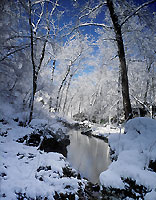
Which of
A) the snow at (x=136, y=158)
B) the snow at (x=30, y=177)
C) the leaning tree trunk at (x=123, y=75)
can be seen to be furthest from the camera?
the leaning tree trunk at (x=123, y=75)

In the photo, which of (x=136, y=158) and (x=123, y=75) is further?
(x=123, y=75)

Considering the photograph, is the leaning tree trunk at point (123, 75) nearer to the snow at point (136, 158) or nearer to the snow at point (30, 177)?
the snow at point (136, 158)

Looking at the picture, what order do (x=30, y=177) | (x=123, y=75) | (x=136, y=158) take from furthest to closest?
(x=123, y=75) → (x=136, y=158) → (x=30, y=177)

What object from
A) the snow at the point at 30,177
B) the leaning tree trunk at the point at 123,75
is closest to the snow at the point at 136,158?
the leaning tree trunk at the point at 123,75

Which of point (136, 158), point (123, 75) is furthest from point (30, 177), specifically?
point (123, 75)

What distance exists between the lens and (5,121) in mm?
6160

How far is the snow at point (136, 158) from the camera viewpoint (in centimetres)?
240

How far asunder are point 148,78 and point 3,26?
1202cm

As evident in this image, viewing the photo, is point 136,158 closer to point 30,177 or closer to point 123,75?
point 30,177

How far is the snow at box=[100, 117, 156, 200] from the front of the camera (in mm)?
2400

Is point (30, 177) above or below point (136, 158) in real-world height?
below

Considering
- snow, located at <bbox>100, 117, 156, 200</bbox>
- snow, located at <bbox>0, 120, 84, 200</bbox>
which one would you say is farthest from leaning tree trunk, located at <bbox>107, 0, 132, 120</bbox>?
snow, located at <bbox>0, 120, 84, 200</bbox>

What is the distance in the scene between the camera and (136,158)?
2.80 m

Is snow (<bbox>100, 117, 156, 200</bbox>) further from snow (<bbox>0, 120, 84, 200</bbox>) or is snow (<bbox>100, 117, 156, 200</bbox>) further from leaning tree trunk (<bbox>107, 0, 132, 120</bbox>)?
snow (<bbox>0, 120, 84, 200</bbox>)
